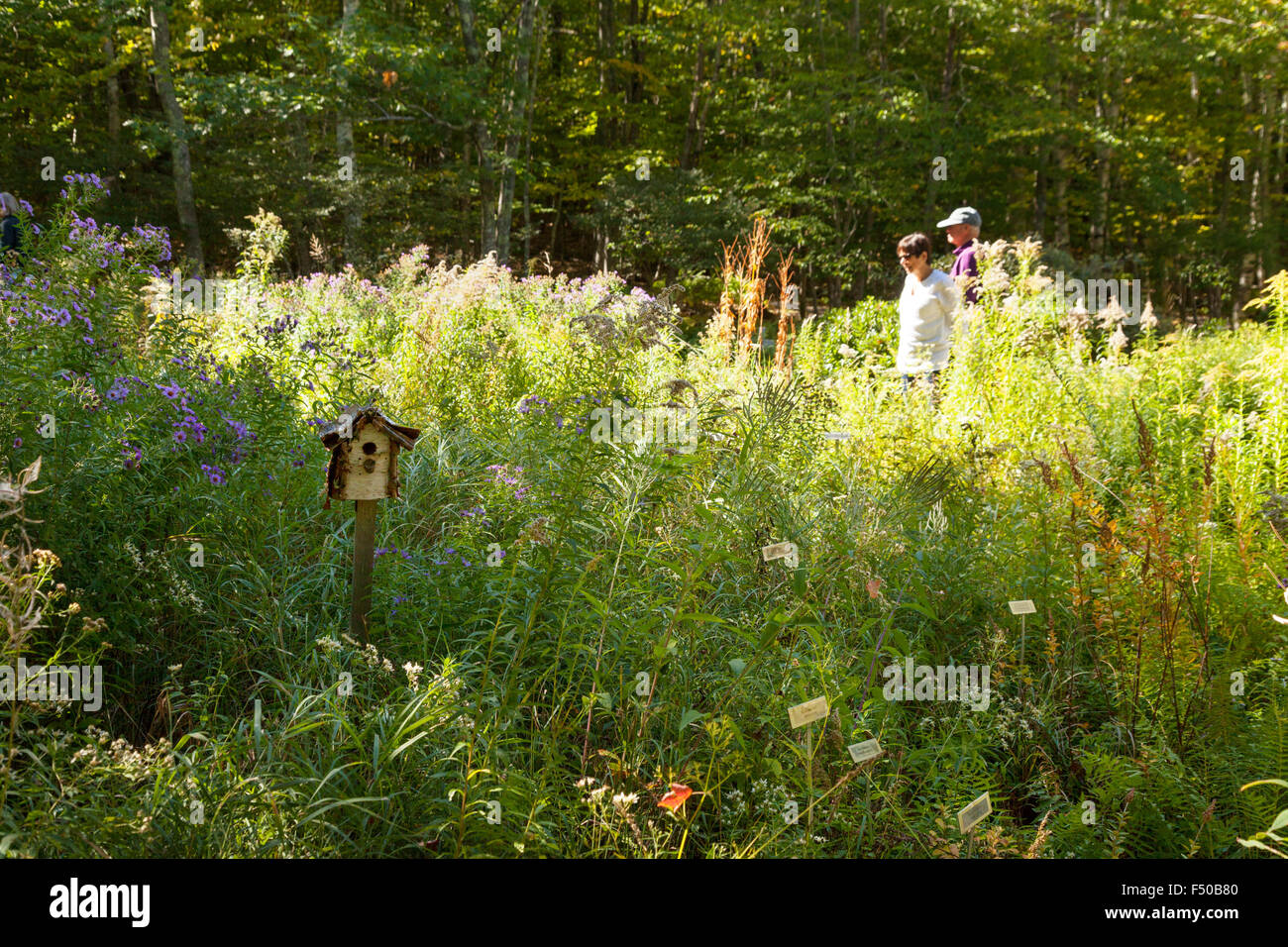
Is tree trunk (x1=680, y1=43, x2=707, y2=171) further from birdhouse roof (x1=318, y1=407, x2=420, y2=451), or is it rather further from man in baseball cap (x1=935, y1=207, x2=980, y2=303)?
birdhouse roof (x1=318, y1=407, x2=420, y2=451)

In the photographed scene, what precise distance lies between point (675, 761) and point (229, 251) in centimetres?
2074

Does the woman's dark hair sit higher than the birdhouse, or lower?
higher

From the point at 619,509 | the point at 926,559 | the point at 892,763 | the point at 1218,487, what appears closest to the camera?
the point at 892,763

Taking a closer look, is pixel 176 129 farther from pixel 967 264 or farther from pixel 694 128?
pixel 967 264

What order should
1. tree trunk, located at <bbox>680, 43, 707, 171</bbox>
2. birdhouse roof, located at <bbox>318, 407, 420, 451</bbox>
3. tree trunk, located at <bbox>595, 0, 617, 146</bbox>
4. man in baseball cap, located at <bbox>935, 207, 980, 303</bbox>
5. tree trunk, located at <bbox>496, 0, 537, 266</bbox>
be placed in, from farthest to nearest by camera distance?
tree trunk, located at <bbox>595, 0, 617, 146</bbox>
tree trunk, located at <bbox>680, 43, 707, 171</bbox>
tree trunk, located at <bbox>496, 0, 537, 266</bbox>
man in baseball cap, located at <bbox>935, 207, 980, 303</bbox>
birdhouse roof, located at <bbox>318, 407, 420, 451</bbox>

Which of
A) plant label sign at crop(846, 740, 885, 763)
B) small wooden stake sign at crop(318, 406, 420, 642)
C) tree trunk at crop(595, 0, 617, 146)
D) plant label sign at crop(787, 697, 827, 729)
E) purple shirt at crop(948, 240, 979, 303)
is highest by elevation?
tree trunk at crop(595, 0, 617, 146)

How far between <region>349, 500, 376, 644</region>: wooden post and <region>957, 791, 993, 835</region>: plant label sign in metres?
1.71

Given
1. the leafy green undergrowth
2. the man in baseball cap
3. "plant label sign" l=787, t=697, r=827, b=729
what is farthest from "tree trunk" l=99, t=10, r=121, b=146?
"plant label sign" l=787, t=697, r=827, b=729

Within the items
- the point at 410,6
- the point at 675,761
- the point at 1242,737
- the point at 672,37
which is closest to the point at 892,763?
the point at 675,761

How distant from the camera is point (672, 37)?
16.9 metres

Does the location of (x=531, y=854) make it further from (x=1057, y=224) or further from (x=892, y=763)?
(x=1057, y=224)

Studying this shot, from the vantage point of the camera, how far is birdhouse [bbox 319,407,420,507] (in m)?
2.47

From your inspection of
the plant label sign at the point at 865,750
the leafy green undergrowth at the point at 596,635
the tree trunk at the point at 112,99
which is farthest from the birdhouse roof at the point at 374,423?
the tree trunk at the point at 112,99

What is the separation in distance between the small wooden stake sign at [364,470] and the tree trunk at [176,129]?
12850 millimetres
